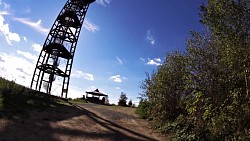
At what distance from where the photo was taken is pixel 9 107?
1188cm

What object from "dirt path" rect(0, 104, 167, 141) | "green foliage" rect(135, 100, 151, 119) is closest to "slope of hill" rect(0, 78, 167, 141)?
"dirt path" rect(0, 104, 167, 141)

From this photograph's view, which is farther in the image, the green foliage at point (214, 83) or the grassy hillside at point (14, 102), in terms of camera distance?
the grassy hillside at point (14, 102)

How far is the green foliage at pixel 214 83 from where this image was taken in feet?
29.1

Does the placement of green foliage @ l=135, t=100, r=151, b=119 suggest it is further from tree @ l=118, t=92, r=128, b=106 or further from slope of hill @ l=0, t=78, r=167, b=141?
tree @ l=118, t=92, r=128, b=106

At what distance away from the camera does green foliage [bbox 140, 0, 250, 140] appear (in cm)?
888

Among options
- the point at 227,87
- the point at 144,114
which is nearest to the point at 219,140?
the point at 227,87

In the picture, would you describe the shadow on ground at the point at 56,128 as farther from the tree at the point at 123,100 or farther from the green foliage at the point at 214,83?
the tree at the point at 123,100

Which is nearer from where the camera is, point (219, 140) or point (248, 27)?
point (219, 140)

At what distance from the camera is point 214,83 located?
427 inches

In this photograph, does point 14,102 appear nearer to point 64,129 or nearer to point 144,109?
point 64,129

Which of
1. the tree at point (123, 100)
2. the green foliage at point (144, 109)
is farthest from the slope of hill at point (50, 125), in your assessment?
the tree at point (123, 100)

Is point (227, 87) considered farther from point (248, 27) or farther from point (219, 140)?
point (248, 27)

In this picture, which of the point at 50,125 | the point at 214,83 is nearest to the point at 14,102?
the point at 50,125

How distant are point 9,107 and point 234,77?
30.2ft
